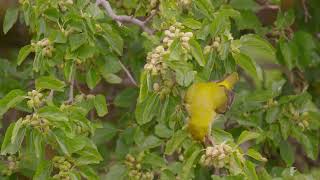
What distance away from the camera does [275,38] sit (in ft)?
9.66

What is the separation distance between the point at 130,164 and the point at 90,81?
0.95ft

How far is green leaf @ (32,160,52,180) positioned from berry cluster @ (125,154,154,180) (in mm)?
319

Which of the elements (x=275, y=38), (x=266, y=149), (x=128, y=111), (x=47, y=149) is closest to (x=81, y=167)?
(x=47, y=149)

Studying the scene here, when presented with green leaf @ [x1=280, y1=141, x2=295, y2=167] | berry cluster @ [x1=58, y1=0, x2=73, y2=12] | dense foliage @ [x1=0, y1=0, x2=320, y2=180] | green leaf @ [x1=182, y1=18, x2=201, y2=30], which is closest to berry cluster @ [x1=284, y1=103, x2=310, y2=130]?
dense foliage @ [x1=0, y1=0, x2=320, y2=180]

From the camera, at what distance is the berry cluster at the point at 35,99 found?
1950 millimetres

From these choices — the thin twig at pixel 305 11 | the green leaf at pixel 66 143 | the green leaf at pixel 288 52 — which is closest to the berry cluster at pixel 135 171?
the green leaf at pixel 66 143

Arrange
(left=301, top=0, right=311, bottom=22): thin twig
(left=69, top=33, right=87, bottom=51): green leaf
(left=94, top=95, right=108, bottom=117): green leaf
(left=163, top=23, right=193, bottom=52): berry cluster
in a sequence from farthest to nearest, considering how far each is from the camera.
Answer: (left=301, top=0, right=311, bottom=22): thin twig
(left=94, top=95, right=108, bottom=117): green leaf
(left=69, top=33, right=87, bottom=51): green leaf
(left=163, top=23, right=193, bottom=52): berry cluster

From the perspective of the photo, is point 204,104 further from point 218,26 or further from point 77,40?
point 77,40

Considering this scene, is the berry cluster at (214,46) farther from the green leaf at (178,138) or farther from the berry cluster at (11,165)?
the berry cluster at (11,165)

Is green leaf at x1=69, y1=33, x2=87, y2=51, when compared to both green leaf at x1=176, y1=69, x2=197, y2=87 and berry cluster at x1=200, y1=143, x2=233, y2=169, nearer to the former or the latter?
green leaf at x1=176, y1=69, x2=197, y2=87

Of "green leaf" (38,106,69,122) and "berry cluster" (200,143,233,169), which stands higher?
"green leaf" (38,106,69,122)

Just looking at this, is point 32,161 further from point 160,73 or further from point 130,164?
point 160,73

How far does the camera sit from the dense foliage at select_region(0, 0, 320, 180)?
1934 millimetres

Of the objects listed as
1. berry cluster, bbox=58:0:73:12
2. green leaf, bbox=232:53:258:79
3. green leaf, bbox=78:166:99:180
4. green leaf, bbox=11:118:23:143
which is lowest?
green leaf, bbox=78:166:99:180
